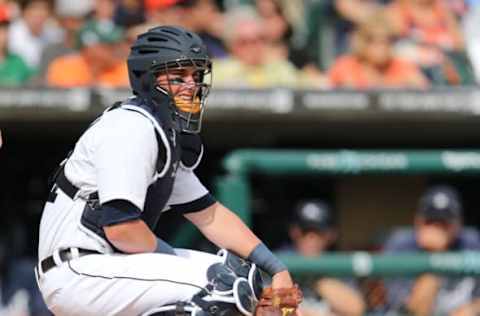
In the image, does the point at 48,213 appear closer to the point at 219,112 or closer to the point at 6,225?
the point at 219,112

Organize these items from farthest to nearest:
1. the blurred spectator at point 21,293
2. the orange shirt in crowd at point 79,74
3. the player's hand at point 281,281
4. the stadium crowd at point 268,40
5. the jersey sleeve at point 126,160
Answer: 1. the stadium crowd at point 268,40
2. the orange shirt in crowd at point 79,74
3. the blurred spectator at point 21,293
4. the player's hand at point 281,281
5. the jersey sleeve at point 126,160

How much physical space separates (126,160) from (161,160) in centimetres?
18

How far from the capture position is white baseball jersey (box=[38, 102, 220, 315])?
390 cm

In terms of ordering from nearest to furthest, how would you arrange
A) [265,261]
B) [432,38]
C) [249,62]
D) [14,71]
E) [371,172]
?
[265,261] < [371,172] < [14,71] < [249,62] < [432,38]

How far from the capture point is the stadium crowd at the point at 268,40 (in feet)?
26.4

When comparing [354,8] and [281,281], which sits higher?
[281,281]

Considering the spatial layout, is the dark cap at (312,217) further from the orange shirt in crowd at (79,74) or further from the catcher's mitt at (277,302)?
the catcher's mitt at (277,302)

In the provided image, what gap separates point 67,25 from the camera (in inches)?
334

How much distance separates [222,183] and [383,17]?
7.78 feet

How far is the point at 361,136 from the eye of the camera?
868 centimetres

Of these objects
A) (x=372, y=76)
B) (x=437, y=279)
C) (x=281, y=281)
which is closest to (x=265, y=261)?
(x=281, y=281)

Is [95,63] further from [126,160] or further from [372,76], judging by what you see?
[126,160]

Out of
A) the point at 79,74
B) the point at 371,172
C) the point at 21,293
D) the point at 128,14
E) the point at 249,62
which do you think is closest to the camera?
the point at 371,172

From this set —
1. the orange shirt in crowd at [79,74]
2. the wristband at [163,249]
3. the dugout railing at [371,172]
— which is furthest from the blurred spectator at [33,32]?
the wristband at [163,249]
